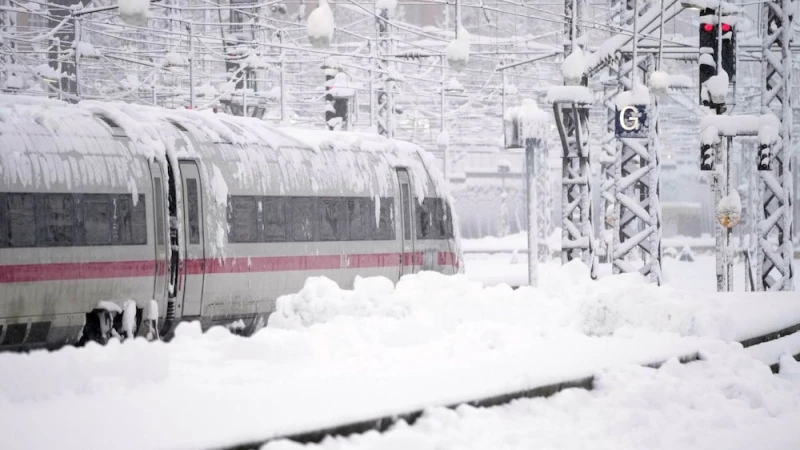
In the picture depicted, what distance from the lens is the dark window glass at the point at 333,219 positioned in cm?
1828

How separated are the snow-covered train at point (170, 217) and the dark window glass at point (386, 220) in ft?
0.06

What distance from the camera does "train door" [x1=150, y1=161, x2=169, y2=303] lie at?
1531 cm

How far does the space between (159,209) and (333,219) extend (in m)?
3.79

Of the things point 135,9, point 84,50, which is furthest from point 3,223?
point 84,50

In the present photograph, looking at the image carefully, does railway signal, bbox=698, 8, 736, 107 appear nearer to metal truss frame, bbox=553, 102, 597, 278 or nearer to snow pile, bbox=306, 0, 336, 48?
metal truss frame, bbox=553, 102, 597, 278

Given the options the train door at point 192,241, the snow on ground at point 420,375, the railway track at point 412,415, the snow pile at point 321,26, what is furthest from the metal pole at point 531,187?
the train door at point 192,241

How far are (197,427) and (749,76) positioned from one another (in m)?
53.9

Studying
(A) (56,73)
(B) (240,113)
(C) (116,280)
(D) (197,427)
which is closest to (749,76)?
(B) (240,113)

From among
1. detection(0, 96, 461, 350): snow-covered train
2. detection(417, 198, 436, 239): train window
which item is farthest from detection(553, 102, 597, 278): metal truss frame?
detection(0, 96, 461, 350): snow-covered train

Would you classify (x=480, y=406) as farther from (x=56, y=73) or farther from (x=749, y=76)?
(x=749, y=76)

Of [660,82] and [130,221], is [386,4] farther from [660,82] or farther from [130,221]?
[130,221]

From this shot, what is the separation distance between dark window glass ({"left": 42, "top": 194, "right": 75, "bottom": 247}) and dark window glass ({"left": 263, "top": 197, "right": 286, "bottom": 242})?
3.47 m

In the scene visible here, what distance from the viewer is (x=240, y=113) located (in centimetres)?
3525

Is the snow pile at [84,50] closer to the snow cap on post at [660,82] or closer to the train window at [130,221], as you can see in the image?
the train window at [130,221]
